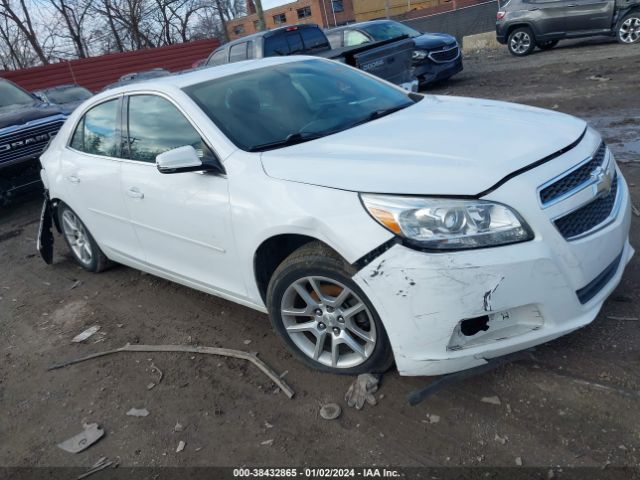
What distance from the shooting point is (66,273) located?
5398 millimetres

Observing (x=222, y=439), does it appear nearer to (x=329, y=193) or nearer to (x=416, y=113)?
(x=329, y=193)

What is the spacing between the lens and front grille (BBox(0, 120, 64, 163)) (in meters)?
7.45

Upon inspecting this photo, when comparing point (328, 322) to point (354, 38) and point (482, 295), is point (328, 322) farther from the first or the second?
point (354, 38)

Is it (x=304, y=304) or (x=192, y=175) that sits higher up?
(x=192, y=175)

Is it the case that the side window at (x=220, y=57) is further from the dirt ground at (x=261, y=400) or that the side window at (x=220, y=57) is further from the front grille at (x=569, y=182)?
the front grille at (x=569, y=182)

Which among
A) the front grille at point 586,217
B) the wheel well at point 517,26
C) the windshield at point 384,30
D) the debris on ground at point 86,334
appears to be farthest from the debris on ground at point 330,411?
the wheel well at point 517,26

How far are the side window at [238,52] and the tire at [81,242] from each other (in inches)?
257

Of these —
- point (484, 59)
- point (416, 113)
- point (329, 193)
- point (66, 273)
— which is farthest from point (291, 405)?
point (484, 59)

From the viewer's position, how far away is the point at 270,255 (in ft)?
10.1

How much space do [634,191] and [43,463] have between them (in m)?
4.79

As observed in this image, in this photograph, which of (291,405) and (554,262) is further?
(291,405)

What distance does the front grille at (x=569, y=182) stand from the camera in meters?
2.47

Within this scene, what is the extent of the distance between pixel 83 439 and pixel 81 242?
2.58 m

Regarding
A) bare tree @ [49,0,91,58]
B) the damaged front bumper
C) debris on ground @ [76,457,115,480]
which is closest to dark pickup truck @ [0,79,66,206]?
debris on ground @ [76,457,115,480]
